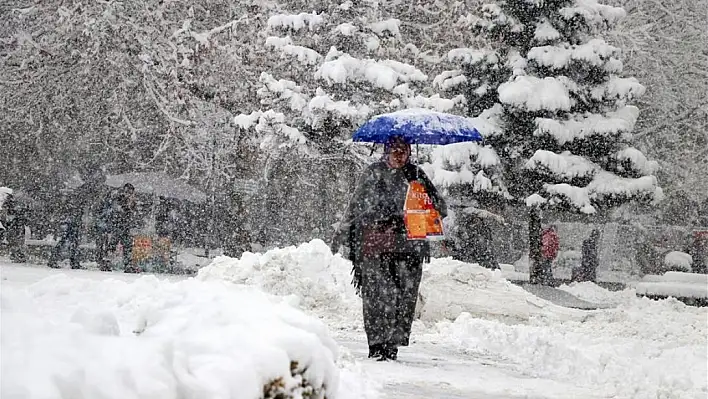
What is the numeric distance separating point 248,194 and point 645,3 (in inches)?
577

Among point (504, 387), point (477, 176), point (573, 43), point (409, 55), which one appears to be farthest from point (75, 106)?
point (504, 387)

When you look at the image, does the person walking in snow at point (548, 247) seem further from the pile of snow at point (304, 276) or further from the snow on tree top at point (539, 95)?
the pile of snow at point (304, 276)

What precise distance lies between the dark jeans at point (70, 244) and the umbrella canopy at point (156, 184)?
764 centimetres

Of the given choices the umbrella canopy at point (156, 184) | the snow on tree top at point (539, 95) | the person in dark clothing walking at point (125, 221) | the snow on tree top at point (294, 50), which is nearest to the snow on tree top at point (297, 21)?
the snow on tree top at point (294, 50)

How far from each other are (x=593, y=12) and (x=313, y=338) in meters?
20.0

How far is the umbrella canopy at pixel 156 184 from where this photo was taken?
28016mm

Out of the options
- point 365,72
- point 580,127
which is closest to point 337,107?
point 365,72

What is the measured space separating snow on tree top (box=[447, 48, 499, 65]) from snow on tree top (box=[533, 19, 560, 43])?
3.80 feet

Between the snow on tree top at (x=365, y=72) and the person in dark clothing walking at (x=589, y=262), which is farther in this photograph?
the person in dark clothing walking at (x=589, y=262)

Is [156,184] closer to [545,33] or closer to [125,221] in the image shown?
[125,221]

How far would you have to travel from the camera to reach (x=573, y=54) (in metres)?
21.8

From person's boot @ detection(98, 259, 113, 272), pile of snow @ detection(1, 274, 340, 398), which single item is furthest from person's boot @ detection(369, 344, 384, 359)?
person's boot @ detection(98, 259, 113, 272)

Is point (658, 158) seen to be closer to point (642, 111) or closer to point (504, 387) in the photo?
point (642, 111)

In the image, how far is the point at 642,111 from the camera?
3142 cm
